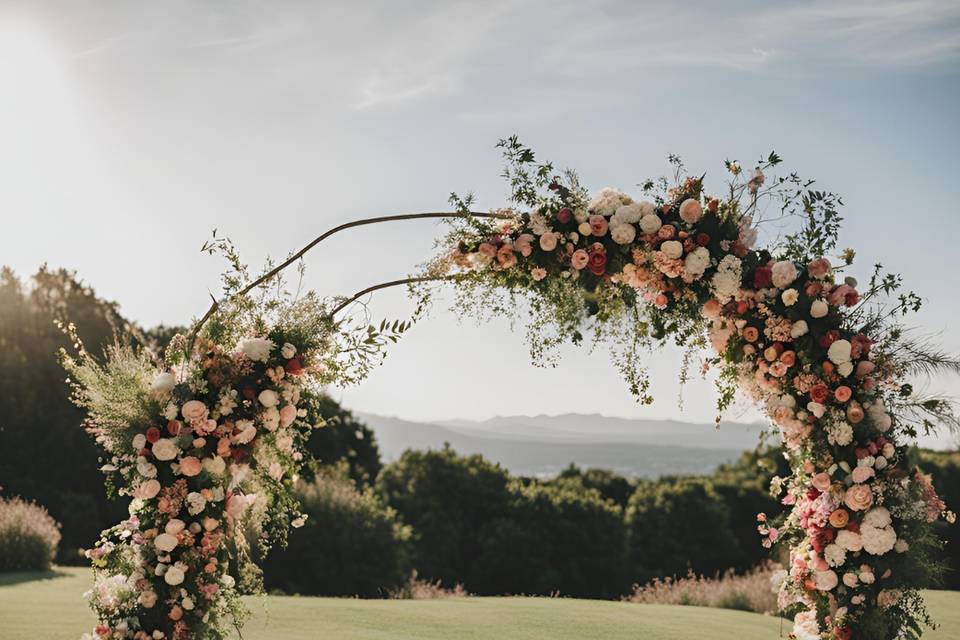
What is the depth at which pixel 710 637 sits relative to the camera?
9.22 metres

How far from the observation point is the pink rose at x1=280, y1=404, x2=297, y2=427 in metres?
6.14

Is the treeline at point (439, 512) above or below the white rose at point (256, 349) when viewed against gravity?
below

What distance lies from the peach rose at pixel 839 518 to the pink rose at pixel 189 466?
163 inches

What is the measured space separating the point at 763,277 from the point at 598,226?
1147 mm

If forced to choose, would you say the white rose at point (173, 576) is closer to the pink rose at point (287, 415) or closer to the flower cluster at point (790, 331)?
the pink rose at point (287, 415)

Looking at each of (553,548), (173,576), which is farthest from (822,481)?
(553,548)

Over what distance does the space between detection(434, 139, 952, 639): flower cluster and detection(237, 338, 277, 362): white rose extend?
1491 mm

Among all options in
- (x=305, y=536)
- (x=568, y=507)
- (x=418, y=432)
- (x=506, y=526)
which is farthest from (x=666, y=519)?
(x=418, y=432)

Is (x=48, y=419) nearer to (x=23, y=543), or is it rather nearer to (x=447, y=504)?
(x=23, y=543)

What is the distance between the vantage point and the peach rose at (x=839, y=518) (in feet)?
18.0

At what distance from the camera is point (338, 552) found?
660 inches

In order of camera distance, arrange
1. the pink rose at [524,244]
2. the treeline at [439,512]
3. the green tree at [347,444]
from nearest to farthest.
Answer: the pink rose at [524,244]
the treeline at [439,512]
the green tree at [347,444]

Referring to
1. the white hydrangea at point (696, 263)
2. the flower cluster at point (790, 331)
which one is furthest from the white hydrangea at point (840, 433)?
the white hydrangea at point (696, 263)

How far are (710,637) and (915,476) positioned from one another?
4.36m
